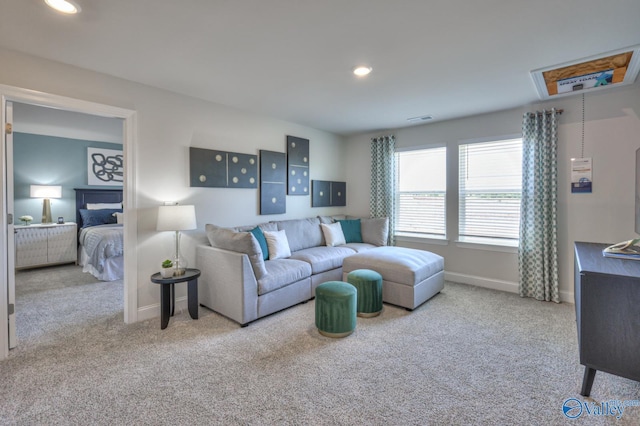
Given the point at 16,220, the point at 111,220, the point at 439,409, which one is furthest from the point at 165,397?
the point at 16,220

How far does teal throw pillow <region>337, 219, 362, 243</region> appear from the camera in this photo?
4938 mm

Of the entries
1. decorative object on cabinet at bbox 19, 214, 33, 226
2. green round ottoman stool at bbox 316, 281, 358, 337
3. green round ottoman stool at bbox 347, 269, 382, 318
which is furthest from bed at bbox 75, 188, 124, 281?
green round ottoman stool at bbox 347, 269, 382, 318

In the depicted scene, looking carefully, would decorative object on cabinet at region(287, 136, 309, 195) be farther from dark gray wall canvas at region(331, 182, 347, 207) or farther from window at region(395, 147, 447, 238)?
window at region(395, 147, 447, 238)

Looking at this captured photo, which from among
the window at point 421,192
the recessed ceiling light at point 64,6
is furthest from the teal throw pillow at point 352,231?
the recessed ceiling light at point 64,6

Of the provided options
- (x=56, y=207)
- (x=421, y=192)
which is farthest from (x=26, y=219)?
(x=421, y=192)

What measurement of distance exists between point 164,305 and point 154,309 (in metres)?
0.43

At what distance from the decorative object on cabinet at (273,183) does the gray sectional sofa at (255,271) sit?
282mm

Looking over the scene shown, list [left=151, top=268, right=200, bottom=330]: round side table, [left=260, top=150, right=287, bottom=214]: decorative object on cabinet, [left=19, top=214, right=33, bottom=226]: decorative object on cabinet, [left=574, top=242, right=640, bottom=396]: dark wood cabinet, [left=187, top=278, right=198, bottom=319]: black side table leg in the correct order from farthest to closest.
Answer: [left=19, top=214, right=33, bottom=226]: decorative object on cabinet → [left=260, top=150, right=287, bottom=214]: decorative object on cabinet → [left=187, top=278, right=198, bottom=319]: black side table leg → [left=151, top=268, right=200, bottom=330]: round side table → [left=574, top=242, right=640, bottom=396]: dark wood cabinet

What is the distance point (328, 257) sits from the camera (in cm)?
394

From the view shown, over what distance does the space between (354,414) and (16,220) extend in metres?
6.74

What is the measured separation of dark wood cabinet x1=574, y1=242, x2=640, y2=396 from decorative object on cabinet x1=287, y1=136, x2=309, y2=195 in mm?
3553

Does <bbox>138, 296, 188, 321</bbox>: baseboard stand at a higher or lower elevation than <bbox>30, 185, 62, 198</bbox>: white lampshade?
lower

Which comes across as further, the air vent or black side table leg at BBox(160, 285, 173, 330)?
the air vent

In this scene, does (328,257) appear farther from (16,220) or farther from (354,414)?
(16,220)
